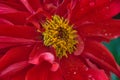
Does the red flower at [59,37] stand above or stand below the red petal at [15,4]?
below

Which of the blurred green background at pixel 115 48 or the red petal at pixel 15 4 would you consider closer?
the red petal at pixel 15 4

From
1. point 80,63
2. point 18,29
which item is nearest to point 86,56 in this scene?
point 80,63

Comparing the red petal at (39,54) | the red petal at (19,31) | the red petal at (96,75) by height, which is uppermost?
the red petal at (19,31)

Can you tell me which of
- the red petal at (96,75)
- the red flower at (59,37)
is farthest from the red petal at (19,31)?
the red petal at (96,75)

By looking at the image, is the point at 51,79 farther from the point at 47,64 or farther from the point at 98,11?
the point at 98,11

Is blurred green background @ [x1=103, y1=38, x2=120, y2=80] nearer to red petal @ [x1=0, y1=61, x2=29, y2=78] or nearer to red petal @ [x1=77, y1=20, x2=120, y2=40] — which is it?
red petal @ [x1=77, y1=20, x2=120, y2=40]

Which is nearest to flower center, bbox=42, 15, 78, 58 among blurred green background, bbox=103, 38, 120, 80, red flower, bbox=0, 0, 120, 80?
red flower, bbox=0, 0, 120, 80

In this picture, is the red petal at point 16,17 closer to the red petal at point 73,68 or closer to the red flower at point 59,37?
the red flower at point 59,37
